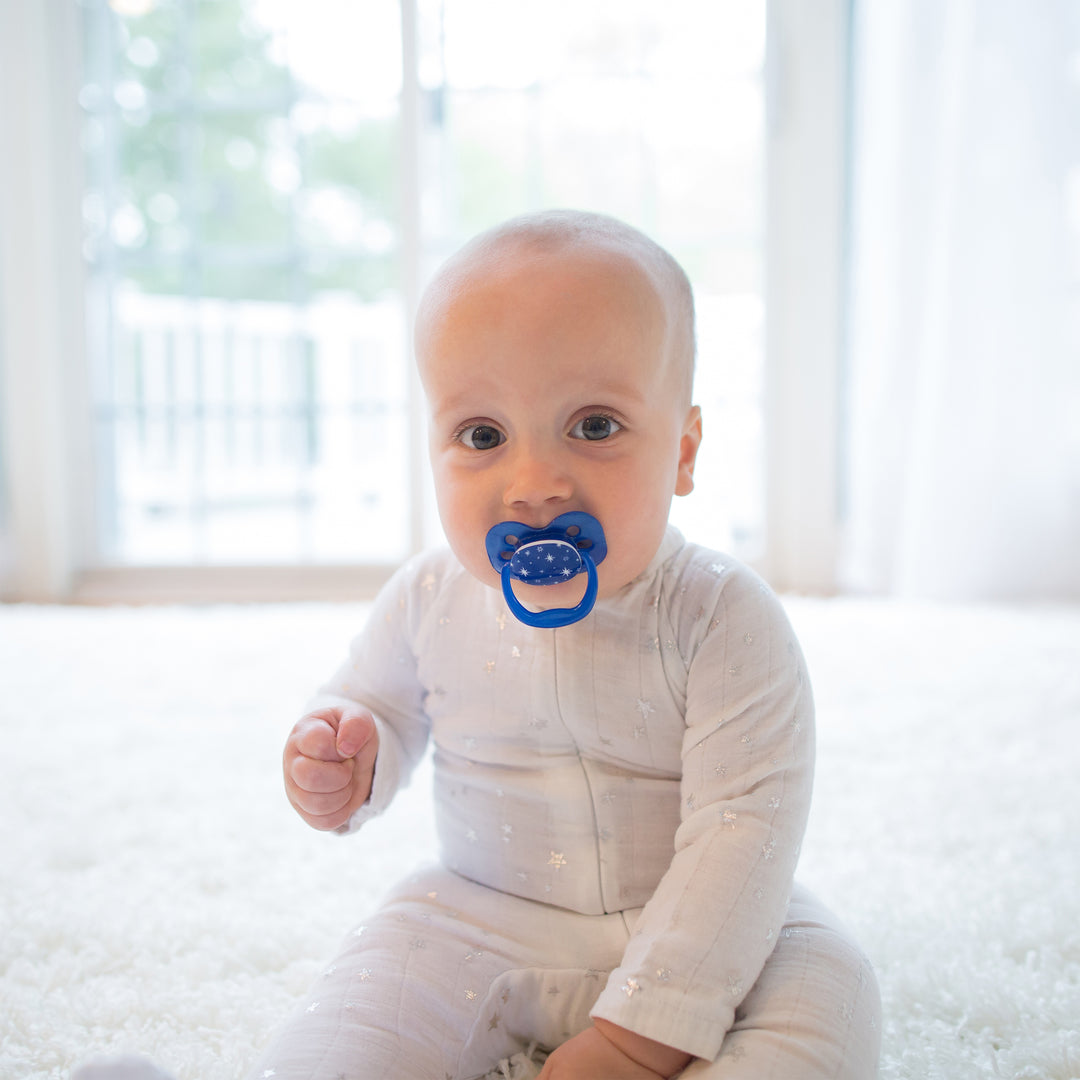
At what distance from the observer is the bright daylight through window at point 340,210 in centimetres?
231

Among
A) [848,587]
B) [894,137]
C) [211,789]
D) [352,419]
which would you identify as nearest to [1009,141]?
[894,137]

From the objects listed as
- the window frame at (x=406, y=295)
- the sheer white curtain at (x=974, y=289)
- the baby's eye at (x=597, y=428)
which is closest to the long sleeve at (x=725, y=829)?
the baby's eye at (x=597, y=428)

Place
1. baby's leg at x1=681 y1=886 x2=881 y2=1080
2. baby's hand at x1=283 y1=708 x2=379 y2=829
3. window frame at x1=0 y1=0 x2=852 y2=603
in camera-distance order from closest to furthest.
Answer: baby's leg at x1=681 y1=886 x2=881 y2=1080 < baby's hand at x1=283 y1=708 x2=379 y2=829 < window frame at x1=0 y1=0 x2=852 y2=603

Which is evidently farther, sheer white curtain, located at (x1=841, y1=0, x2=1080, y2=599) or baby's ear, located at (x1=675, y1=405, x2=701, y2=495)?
sheer white curtain, located at (x1=841, y1=0, x2=1080, y2=599)

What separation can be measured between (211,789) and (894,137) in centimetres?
181

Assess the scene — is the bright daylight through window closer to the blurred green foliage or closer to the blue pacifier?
the blurred green foliage

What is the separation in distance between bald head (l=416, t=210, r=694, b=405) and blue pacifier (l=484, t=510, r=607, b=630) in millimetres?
114

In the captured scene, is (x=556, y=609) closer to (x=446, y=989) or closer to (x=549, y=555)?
(x=549, y=555)

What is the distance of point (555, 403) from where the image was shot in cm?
55

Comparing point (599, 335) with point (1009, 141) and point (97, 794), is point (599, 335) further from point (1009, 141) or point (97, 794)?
point (1009, 141)

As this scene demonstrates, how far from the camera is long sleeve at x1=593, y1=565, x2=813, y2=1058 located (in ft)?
1.64

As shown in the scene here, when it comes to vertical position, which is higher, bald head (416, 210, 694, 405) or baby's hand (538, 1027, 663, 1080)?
bald head (416, 210, 694, 405)

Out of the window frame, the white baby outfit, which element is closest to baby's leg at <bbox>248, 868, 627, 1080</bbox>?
the white baby outfit

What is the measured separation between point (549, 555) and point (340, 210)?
211cm
